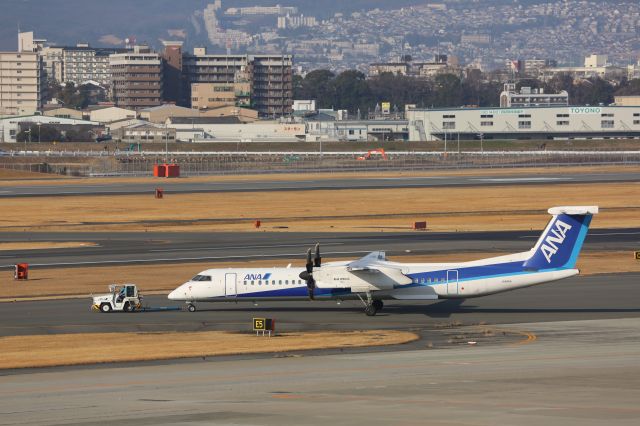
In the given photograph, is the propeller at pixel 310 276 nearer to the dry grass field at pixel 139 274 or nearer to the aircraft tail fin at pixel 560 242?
the aircraft tail fin at pixel 560 242

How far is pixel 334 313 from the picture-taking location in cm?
6162

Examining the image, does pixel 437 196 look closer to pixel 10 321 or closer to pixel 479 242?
pixel 479 242

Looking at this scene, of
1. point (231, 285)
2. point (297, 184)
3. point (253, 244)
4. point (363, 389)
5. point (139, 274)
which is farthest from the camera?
point (297, 184)

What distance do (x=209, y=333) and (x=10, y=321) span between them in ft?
35.3

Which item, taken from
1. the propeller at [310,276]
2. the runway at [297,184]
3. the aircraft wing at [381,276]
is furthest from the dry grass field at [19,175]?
the aircraft wing at [381,276]

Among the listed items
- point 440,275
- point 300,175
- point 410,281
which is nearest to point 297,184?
point 300,175

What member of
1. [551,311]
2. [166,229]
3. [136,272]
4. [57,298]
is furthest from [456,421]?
[166,229]

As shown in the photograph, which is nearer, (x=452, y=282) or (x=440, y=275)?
(x=452, y=282)

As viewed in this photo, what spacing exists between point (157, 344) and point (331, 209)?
72253mm

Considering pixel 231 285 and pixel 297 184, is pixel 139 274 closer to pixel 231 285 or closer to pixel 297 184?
pixel 231 285

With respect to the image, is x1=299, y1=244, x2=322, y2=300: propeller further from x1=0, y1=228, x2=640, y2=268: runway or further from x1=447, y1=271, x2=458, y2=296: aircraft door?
x1=0, y1=228, x2=640, y2=268: runway

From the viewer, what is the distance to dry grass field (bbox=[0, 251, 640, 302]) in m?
69.6

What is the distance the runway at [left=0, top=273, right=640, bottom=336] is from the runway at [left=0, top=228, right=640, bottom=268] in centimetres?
1778

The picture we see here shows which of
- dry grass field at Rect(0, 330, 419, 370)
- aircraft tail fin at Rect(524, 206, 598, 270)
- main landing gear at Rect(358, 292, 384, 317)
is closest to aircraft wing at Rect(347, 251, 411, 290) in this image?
main landing gear at Rect(358, 292, 384, 317)
